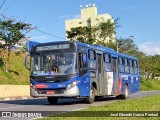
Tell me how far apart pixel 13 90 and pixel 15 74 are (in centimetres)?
615

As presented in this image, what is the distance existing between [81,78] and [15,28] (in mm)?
21243

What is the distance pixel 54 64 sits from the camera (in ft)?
57.7

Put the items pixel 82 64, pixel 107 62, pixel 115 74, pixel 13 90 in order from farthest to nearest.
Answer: pixel 13 90
pixel 115 74
pixel 107 62
pixel 82 64

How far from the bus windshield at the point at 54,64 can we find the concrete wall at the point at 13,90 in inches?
594

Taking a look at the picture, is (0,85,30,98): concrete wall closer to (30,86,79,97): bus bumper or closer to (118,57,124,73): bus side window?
(118,57,124,73): bus side window

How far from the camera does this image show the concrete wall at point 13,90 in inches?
1281

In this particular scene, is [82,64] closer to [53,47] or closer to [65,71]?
[65,71]

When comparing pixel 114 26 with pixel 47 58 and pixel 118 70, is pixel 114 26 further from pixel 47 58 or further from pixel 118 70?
pixel 47 58

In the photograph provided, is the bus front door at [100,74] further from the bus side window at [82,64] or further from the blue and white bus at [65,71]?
the bus side window at [82,64]

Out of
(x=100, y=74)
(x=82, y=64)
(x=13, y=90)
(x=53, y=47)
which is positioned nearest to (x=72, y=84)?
(x=82, y=64)

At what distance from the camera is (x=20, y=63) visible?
44.7 meters

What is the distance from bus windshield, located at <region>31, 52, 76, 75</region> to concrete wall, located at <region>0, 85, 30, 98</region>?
15078 mm

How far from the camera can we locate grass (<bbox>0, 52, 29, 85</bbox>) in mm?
37188

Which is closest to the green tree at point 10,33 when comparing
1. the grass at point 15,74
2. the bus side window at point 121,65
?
the grass at point 15,74
